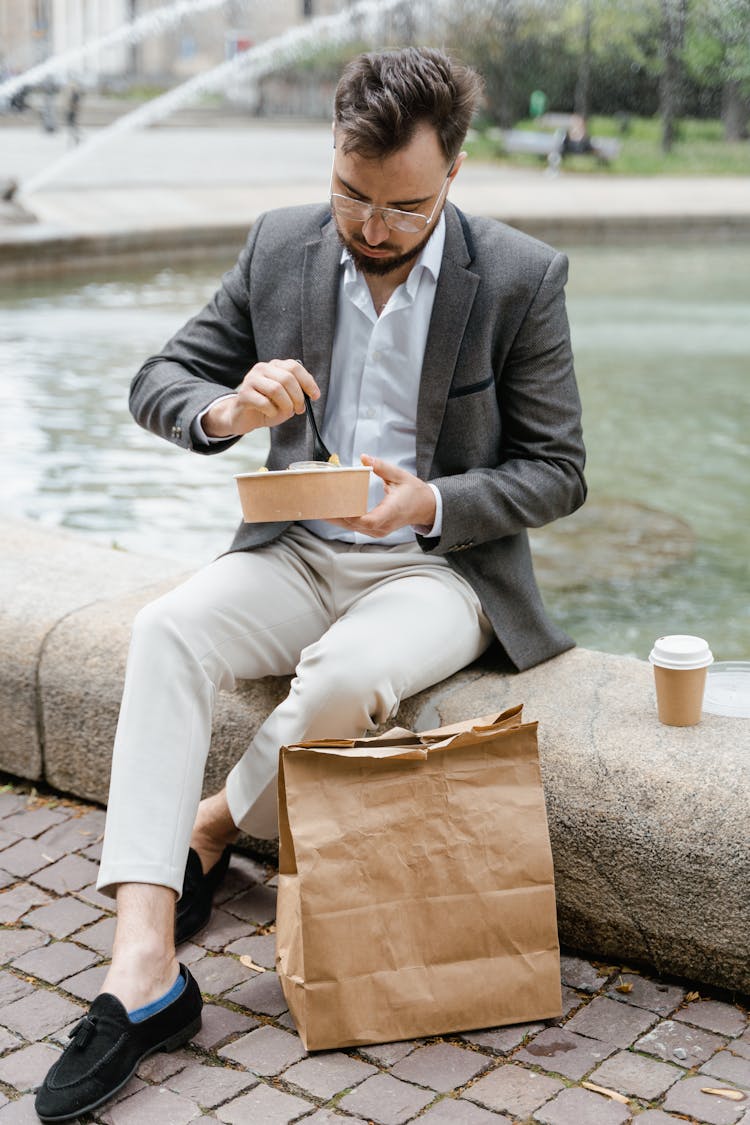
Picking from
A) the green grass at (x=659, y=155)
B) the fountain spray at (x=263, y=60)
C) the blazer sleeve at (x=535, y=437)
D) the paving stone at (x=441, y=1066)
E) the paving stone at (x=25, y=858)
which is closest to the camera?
the paving stone at (x=441, y=1066)

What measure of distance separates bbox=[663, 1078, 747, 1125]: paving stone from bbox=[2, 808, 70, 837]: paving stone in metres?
1.51

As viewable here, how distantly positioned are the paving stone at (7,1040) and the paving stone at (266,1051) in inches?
13.1

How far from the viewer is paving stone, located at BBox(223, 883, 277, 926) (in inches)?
109

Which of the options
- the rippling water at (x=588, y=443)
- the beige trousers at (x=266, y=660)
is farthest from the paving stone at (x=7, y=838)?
the rippling water at (x=588, y=443)

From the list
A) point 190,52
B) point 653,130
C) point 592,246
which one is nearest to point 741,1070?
point 592,246

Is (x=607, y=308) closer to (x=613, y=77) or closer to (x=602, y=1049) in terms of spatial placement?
(x=602, y=1049)

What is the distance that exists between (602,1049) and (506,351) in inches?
50.5

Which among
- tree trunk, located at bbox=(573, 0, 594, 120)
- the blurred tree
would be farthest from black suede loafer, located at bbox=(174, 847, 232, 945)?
tree trunk, located at bbox=(573, 0, 594, 120)

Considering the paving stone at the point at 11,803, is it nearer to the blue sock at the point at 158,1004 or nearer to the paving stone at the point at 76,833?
the paving stone at the point at 76,833

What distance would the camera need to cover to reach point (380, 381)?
9.21 ft

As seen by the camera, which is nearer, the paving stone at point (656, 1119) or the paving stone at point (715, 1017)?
the paving stone at point (656, 1119)

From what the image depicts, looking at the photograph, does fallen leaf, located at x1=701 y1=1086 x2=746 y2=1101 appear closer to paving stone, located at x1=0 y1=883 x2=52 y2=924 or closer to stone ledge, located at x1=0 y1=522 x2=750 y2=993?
stone ledge, located at x1=0 y1=522 x2=750 y2=993

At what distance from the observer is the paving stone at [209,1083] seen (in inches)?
87.0

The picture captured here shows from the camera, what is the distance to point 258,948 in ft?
8.71
